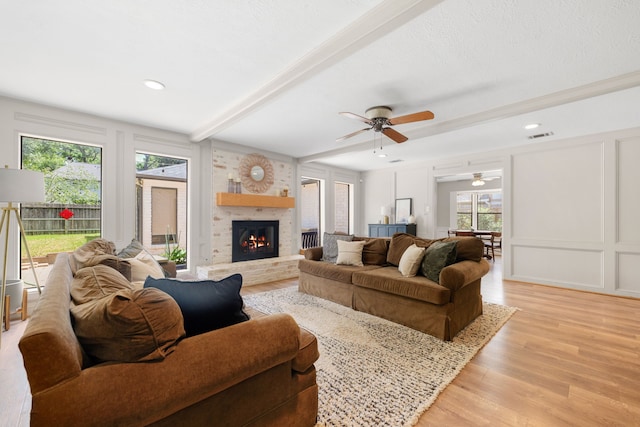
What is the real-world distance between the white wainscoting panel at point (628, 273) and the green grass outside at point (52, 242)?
7.52 meters

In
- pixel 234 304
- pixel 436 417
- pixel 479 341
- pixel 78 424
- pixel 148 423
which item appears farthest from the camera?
pixel 479 341

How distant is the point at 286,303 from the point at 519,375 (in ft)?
8.18

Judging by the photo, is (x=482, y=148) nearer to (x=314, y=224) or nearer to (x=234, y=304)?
(x=314, y=224)

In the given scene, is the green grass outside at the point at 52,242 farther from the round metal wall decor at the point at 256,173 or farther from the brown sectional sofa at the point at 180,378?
the brown sectional sofa at the point at 180,378

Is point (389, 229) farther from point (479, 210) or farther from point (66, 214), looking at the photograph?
point (66, 214)

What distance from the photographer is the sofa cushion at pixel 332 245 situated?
13.5 ft

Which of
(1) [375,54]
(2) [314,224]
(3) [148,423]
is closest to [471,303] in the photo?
(1) [375,54]

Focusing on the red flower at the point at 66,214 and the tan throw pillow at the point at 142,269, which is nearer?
the tan throw pillow at the point at 142,269

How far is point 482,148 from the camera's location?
5.17 metres

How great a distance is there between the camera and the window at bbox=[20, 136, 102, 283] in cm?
341

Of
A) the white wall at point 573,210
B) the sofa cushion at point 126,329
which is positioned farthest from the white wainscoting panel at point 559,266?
the sofa cushion at point 126,329

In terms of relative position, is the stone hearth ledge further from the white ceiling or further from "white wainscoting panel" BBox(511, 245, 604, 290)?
"white wainscoting panel" BBox(511, 245, 604, 290)

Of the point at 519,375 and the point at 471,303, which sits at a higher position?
the point at 471,303

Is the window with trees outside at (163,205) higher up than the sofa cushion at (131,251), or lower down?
higher up
